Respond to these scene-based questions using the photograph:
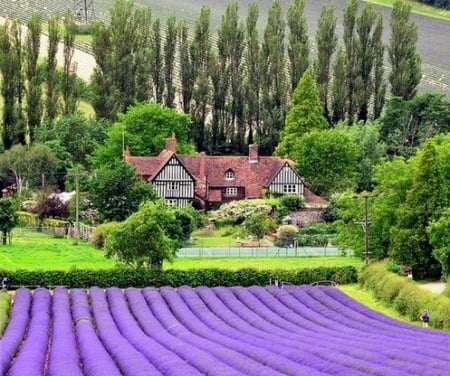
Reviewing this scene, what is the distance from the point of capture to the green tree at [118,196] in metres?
73.1

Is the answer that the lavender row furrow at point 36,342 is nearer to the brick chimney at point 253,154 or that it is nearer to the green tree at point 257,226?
the green tree at point 257,226

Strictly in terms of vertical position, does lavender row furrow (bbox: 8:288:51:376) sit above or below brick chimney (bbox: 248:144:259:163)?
below

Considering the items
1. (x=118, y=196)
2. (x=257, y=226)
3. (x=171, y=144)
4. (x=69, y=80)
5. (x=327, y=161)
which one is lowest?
(x=257, y=226)

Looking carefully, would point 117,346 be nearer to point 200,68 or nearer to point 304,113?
point 304,113

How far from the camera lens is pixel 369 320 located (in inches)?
1802

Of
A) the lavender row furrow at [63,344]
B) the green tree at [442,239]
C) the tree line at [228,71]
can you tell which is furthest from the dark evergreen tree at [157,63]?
the lavender row furrow at [63,344]

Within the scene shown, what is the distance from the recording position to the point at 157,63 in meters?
95.9

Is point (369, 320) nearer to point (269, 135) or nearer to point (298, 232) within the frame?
point (298, 232)

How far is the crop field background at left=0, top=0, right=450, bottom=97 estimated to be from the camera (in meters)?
121

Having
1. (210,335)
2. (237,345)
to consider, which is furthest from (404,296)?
(237,345)

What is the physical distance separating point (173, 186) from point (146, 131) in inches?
351

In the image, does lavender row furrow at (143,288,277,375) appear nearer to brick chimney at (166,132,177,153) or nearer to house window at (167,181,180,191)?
house window at (167,181,180,191)

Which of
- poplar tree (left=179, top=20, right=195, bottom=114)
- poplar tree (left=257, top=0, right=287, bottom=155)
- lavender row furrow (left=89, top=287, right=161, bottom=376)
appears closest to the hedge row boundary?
lavender row furrow (left=89, top=287, right=161, bottom=376)

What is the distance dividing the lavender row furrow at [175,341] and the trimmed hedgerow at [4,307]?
4291 millimetres
